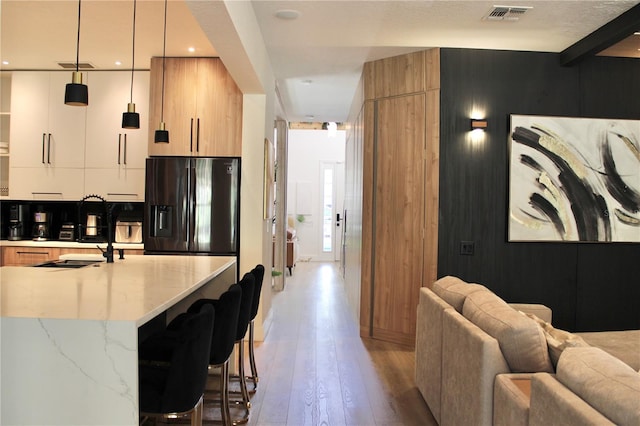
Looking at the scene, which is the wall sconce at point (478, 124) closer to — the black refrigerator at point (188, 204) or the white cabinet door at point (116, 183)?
the black refrigerator at point (188, 204)

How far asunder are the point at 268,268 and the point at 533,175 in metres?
2.90

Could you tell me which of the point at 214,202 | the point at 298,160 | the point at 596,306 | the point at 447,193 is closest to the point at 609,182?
the point at 596,306

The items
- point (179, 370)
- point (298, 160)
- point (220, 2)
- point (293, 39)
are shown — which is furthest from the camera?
point (298, 160)

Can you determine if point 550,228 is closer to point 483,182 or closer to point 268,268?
point 483,182

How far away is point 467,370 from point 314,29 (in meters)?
3.13

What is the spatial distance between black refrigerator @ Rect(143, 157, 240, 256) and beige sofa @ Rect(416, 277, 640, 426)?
2.43m

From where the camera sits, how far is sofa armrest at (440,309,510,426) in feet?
6.95

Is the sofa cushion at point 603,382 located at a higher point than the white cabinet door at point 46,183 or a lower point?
lower

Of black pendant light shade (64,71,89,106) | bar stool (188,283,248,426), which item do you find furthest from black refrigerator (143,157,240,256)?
bar stool (188,283,248,426)

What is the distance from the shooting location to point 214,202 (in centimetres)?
457

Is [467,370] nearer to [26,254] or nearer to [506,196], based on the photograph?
[506,196]

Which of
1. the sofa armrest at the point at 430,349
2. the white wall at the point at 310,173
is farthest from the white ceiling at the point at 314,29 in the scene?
the white wall at the point at 310,173

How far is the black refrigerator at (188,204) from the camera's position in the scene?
456cm

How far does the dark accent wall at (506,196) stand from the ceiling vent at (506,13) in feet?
2.47
